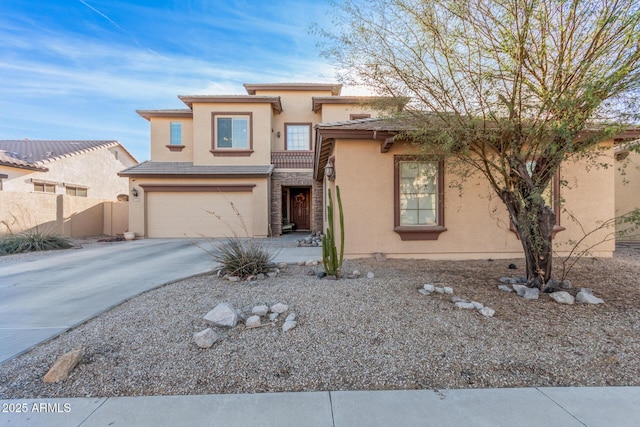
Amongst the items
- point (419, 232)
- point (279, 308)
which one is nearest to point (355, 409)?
point (279, 308)

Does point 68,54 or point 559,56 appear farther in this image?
point 68,54

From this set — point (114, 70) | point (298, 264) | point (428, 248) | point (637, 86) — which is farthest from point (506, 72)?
point (114, 70)

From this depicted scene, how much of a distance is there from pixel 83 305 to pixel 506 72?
23.0ft

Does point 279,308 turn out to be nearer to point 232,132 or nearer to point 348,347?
point 348,347

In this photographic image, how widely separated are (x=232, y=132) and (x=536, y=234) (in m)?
12.9

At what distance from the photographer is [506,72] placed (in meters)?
4.05

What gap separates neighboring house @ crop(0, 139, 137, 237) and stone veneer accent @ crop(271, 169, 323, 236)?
811cm

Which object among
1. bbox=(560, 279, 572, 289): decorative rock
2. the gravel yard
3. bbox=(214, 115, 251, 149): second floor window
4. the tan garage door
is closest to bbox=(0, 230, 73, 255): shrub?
the tan garage door

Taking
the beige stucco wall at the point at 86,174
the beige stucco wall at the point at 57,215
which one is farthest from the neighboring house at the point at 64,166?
the beige stucco wall at the point at 57,215

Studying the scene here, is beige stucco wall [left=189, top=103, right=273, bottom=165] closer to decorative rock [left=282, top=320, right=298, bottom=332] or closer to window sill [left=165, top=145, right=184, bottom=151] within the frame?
window sill [left=165, top=145, right=184, bottom=151]

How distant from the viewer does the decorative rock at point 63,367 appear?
97.8 inches

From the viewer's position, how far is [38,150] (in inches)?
671

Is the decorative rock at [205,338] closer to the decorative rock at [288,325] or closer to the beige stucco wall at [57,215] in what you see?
the decorative rock at [288,325]

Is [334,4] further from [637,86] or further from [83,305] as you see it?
[83,305]
